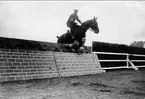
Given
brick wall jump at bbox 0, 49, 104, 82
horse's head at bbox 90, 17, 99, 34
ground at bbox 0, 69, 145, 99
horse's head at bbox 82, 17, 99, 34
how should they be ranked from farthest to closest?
horse's head at bbox 90, 17, 99, 34, horse's head at bbox 82, 17, 99, 34, brick wall jump at bbox 0, 49, 104, 82, ground at bbox 0, 69, 145, 99

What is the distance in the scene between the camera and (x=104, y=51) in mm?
10930

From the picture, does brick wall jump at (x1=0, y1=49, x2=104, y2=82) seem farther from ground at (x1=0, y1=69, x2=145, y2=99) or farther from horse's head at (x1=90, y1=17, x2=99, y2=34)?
horse's head at (x1=90, y1=17, x2=99, y2=34)

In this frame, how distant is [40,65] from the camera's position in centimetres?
655

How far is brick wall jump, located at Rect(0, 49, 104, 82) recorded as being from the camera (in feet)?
18.7

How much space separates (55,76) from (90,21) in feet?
13.3

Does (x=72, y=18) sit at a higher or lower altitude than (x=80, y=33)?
higher

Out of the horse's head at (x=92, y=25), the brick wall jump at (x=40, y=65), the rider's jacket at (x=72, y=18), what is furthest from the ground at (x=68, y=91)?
the horse's head at (x=92, y=25)

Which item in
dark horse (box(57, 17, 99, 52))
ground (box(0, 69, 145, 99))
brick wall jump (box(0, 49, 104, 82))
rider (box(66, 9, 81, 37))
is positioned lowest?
ground (box(0, 69, 145, 99))

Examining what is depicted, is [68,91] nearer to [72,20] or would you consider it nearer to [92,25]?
[72,20]

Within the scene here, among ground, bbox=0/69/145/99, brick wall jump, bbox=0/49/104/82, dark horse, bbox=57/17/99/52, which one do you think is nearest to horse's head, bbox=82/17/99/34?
dark horse, bbox=57/17/99/52

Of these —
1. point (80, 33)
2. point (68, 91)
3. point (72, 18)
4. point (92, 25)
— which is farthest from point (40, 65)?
point (92, 25)

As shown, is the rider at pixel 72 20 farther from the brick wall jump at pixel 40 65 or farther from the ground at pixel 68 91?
the ground at pixel 68 91

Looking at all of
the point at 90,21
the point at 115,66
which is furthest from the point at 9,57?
the point at 115,66

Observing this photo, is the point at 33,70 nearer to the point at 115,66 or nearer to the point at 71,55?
the point at 71,55
